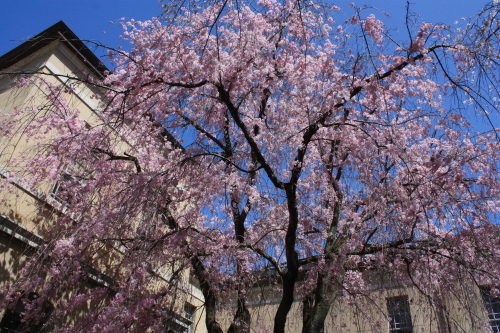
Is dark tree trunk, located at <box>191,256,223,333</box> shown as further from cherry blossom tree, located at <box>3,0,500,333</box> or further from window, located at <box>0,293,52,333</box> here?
window, located at <box>0,293,52,333</box>

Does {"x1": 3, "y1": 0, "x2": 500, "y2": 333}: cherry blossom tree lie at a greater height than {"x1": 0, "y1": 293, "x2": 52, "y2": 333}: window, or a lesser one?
greater

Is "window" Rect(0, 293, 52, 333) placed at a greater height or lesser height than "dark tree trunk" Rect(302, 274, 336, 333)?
lesser

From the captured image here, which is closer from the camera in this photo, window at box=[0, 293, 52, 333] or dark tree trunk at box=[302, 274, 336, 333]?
dark tree trunk at box=[302, 274, 336, 333]

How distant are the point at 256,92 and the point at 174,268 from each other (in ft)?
11.4

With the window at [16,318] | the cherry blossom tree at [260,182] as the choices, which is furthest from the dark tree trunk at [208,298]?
the window at [16,318]

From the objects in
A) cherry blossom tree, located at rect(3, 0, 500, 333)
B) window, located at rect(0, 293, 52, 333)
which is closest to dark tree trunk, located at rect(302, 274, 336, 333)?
cherry blossom tree, located at rect(3, 0, 500, 333)

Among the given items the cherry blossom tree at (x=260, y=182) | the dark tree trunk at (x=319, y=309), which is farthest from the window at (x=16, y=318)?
the dark tree trunk at (x=319, y=309)

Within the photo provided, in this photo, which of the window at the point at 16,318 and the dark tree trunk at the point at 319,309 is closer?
the dark tree trunk at the point at 319,309

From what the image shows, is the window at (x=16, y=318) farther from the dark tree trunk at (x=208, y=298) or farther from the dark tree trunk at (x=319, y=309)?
the dark tree trunk at (x=319, y=309)

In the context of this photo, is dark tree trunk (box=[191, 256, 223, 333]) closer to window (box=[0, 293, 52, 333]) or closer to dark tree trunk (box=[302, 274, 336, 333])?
dark tree trunk (box=[302, 274, 336, 333])

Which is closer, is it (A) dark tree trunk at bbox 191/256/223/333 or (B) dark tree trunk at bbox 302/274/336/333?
(B) dark tree trunk at bbox 302/274/336/333

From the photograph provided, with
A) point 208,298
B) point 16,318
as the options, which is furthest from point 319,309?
point 16,318

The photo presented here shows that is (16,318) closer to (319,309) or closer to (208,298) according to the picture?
(208,298)

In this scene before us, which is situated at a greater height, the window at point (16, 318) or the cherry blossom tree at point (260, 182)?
the cherry blossom tree at point (260, 182)
